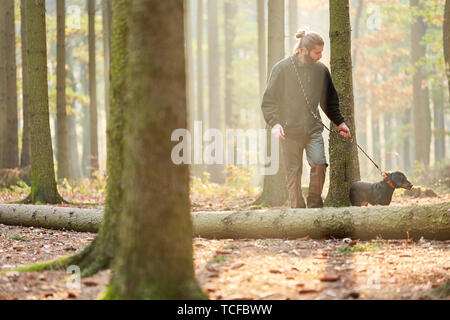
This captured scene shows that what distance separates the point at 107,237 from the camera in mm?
4273

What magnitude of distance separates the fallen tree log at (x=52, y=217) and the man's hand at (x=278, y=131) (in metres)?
2.73

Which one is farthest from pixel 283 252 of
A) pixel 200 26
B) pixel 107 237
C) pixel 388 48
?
pixel 388 48

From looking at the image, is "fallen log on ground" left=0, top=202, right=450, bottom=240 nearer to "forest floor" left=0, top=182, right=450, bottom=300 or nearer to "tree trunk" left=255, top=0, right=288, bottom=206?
"forest floor" left=0, top=182, right=450, bottom=300

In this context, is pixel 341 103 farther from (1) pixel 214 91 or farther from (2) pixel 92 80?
(1) pixel 214 91

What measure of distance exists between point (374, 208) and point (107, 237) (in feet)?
11.1

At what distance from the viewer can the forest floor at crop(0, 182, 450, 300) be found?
3848mm

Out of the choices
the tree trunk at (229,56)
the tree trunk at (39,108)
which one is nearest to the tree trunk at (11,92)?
the tree trunk at (39,108)

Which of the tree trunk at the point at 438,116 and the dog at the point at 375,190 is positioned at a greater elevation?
the tree trunk at the point at 438,116
